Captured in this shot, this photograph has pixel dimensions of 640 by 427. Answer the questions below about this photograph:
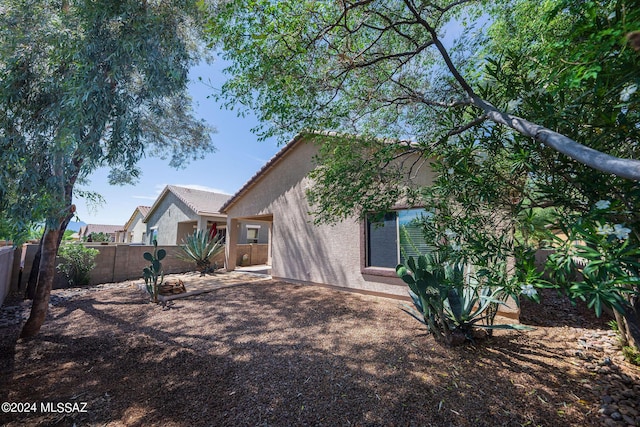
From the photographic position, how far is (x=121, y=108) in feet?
12.6

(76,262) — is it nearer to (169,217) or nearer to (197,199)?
(197,199)

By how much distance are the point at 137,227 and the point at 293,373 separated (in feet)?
88.0

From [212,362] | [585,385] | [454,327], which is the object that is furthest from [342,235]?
[585,385]

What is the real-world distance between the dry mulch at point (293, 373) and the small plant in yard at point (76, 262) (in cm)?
488

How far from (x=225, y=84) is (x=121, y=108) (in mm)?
→ 1648

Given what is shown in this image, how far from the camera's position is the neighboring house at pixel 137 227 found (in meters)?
21.9

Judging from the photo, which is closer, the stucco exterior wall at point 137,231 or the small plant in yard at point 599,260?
the small plant in yard at point 599,260

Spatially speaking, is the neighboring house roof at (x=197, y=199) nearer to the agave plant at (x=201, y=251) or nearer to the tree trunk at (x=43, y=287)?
the agave plant at (x=201, y=251)

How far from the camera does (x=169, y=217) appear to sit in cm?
1739

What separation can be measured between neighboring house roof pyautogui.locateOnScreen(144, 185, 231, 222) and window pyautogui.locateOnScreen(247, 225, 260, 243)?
2.69 meters

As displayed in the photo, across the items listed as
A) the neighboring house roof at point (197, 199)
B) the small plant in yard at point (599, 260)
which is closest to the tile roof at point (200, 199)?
the neighboring house roof at point (197, 199)

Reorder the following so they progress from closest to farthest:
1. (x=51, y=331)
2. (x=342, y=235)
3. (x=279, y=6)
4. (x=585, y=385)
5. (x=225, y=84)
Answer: (x=585, y=385) → (x=279, y=6) → (x=225, y=84) → (x=51, y=331) → (x=342, y=235)

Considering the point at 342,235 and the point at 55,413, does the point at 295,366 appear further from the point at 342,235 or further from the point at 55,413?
the point at 342,235

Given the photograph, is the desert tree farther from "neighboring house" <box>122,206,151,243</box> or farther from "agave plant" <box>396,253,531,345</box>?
"neighboring house" <box>122,206,151,243</box>
